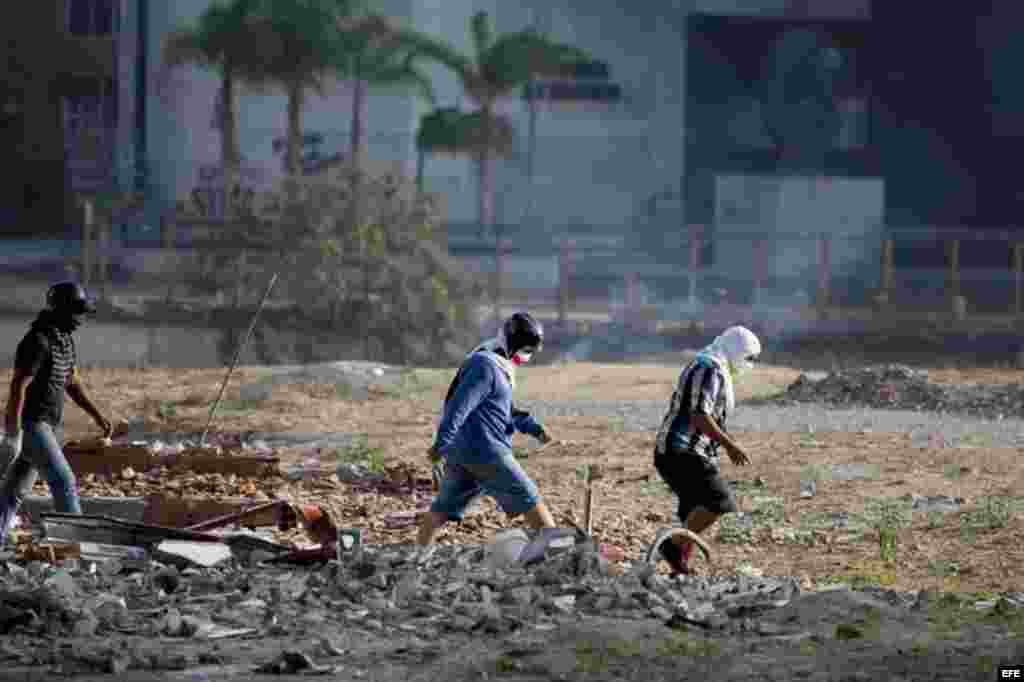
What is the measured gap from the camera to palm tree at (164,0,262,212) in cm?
4806

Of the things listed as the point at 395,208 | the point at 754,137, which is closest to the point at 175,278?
the point at 395,208

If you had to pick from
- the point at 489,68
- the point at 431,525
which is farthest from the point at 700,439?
the point at 489,68

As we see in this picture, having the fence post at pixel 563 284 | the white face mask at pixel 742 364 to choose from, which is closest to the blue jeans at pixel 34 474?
the white face mask at pixel 742 364

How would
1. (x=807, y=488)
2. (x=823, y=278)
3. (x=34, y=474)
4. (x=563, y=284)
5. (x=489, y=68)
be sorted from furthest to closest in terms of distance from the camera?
(x=489, y=68), (x=823, y=278), (x=563, y=284), (x=807, y=488), (x=34, y=474)

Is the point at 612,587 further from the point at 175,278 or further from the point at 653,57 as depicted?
the point at 653,57

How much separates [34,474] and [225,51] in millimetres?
37006

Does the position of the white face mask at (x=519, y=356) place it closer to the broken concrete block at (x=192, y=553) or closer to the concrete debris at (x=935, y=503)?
the broken concrete block at (x=192, y=553)

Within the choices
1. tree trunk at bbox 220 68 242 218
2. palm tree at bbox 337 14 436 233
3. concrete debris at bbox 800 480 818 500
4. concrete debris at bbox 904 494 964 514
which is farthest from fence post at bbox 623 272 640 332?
concrete debris at bbox 904 494 964 514

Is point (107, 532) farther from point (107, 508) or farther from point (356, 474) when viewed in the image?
point (356, 474)

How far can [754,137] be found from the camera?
49531 millimetres

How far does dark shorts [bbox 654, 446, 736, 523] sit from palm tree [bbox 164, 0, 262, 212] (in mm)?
36461

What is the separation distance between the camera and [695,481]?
38.7ft

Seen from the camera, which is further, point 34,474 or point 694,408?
point 34,474

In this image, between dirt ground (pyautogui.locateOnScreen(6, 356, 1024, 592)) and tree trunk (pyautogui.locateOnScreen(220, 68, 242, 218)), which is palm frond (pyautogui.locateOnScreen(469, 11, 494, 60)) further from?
dirt ground (pyautogui.locateOnScreen(6, 356, 1024, 592))
